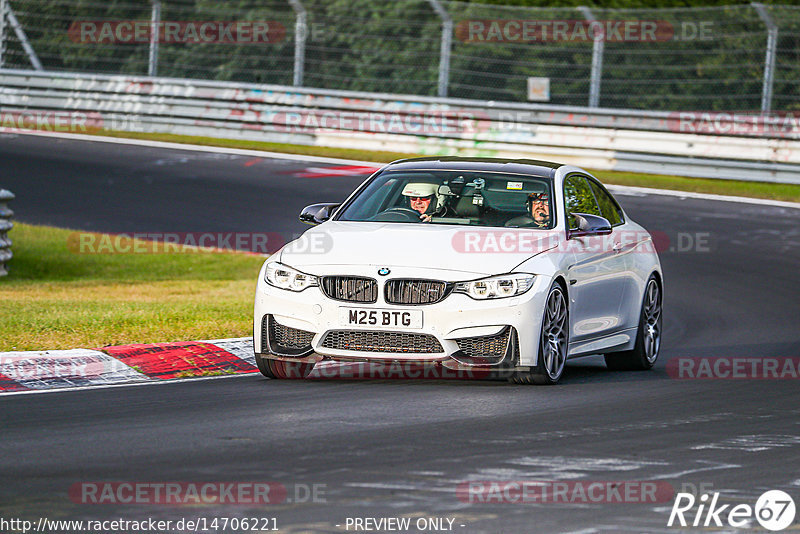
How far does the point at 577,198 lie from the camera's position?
1081 cm

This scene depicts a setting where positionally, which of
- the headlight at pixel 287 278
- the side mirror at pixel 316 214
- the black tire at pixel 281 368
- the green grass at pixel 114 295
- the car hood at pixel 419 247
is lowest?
the green grass at pixel 114 295

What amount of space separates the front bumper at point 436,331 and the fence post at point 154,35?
1985 cm

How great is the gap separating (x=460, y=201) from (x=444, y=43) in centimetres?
1583

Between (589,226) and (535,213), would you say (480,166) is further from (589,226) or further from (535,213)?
(589,226)

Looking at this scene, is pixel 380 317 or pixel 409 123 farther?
pixel 409 123

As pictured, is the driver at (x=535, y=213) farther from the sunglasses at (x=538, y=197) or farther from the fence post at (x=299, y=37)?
the fence post at (x=299, y=37)

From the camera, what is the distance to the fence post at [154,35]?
92.3 ft

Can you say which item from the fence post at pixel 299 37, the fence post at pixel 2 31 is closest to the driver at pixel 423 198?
the fence post at pixel 299 37

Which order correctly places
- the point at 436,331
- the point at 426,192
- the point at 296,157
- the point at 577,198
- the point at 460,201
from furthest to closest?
1. the point at 296,157
2. the point at 577,198
3. the point at 426,192
4. the point at 460,201
5. the point at 436,331

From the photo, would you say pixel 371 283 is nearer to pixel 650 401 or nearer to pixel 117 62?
pixel 650 401

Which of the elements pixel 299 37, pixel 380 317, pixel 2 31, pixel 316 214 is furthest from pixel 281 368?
pixel 2 31

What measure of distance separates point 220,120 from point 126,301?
1459 cm

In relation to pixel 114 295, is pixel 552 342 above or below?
above

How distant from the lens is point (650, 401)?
924 cm
